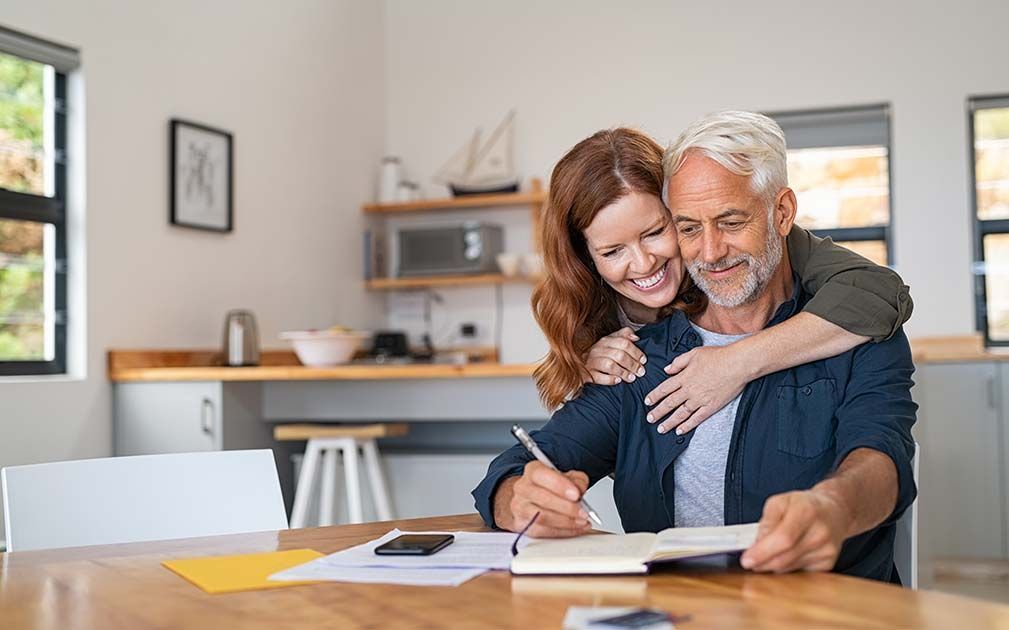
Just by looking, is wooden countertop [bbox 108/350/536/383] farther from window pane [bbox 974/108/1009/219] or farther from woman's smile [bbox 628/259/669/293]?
window pane [bbox 974/108/1009/219]

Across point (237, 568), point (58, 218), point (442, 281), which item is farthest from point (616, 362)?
point (442, 281)

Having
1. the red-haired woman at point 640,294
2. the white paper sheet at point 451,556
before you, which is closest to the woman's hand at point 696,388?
the red-haired woman at point 640,294

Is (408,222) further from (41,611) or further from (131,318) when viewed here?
(41,611)

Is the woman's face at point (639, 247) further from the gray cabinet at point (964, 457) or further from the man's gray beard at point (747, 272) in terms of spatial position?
the gray cabinet at point (964, 457)

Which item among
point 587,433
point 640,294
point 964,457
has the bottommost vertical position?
point 964,457

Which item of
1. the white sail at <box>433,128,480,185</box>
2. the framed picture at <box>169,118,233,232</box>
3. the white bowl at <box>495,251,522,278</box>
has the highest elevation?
the white sail at <box>433,128,480,185</box>

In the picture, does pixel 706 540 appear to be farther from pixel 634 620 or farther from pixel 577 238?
pixel 577 238

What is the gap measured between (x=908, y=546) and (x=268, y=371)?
254cm

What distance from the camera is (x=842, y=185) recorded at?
17.7 feet

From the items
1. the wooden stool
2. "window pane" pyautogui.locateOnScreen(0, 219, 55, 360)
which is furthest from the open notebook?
"window pane" pyautogui.locateOnScreen(0, 219, 55, 360)

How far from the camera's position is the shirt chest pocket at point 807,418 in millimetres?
1753

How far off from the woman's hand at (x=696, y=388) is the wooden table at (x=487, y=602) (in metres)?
0.53

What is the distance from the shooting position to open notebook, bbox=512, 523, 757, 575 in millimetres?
1233

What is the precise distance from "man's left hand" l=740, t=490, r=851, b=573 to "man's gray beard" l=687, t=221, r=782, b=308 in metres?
0.62
